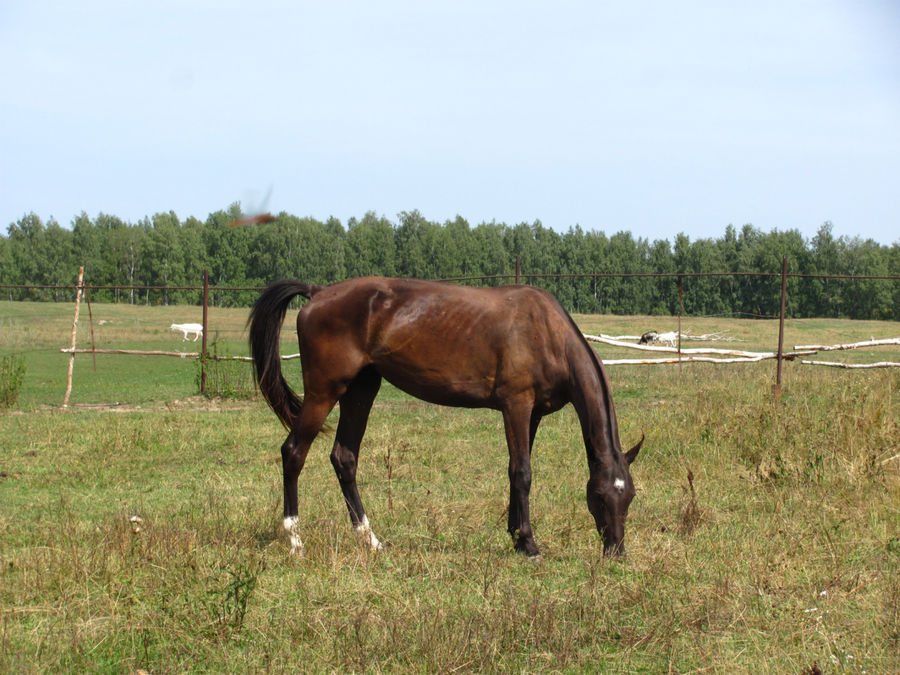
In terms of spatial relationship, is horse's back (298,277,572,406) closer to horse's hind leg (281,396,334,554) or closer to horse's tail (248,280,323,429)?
horse's hind leg (281,396,334,554)

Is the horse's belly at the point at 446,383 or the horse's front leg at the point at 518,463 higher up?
the horse's belly at the point at 446,383

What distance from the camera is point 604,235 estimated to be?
82312 millimetres

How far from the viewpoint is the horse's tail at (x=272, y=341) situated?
5668 mm

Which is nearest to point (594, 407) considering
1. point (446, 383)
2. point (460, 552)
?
point (446, 383)

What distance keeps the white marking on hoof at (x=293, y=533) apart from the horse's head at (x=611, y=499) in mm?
1772

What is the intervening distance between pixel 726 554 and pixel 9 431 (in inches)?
323

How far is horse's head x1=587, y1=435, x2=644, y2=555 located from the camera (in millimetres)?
4645

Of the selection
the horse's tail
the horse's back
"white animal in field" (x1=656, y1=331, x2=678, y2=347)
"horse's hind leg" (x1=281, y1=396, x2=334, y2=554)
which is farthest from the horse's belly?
"white animal in field" (x1=656, y1=331, x2=678, y2=347)

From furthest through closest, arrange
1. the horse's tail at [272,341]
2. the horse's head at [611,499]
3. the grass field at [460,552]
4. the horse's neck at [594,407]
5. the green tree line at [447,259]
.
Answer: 1. the green tree line at [447,259]
2. the horse's tail at [272,341]
3. the horse's neck at [594,407]
4. the horse's head at [611,499]
5. the grass field at [460,552]

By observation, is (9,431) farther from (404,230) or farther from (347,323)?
(404,230)

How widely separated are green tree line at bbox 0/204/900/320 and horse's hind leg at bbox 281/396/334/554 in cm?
2754

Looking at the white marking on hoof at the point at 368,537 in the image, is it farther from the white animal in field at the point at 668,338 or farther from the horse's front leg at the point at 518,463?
the white animal in field at the point at 668,338

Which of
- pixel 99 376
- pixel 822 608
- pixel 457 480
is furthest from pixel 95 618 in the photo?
pixel 99 376

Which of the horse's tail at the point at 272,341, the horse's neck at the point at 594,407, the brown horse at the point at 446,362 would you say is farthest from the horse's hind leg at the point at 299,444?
the horse's neck at the point at 594,407
